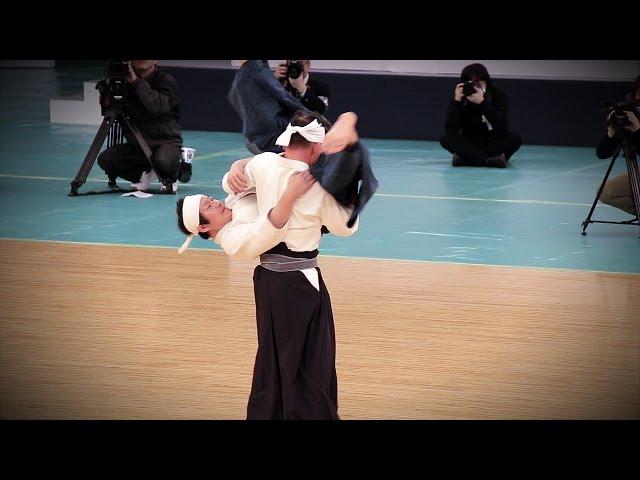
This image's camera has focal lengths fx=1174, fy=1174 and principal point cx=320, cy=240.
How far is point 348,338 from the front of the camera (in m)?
5.68

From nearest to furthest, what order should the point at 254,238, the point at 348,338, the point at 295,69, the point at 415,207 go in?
the point at 254,238 → the point at 348,338 → the point at 295,69 → the point at 415,207

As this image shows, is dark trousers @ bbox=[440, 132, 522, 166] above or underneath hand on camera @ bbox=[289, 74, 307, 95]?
underneath

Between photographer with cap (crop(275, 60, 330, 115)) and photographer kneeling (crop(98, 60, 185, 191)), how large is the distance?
1.03 m

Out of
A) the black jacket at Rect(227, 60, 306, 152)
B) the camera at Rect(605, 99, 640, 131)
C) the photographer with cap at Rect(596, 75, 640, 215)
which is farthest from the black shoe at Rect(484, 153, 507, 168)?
the black jacket at Rect(227, 60, 306, 152)

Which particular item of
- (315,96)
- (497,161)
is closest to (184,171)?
(315,96)

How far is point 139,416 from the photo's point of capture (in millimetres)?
4594

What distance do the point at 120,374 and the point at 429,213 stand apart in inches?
169

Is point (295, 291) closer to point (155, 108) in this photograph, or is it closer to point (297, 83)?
point (297, 83)

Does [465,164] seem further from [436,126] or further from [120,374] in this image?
[120,374]

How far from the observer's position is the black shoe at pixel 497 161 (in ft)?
38.2

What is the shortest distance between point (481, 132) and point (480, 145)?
134 mm

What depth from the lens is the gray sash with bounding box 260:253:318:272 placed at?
12.5 feet

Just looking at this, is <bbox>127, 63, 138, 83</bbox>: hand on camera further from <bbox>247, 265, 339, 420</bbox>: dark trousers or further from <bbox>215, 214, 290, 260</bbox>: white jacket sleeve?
<bbox>215, 214, 290, 260</bbox>: white jacket sleeve
